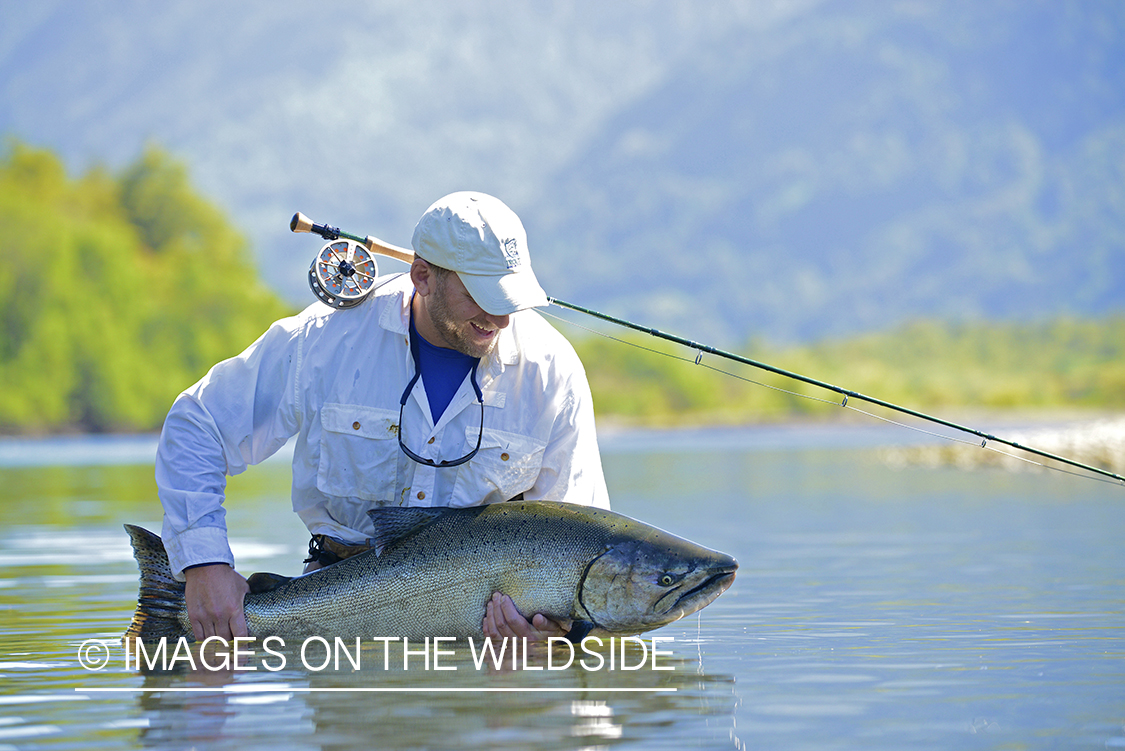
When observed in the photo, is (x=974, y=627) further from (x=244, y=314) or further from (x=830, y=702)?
(x=244, y=314)

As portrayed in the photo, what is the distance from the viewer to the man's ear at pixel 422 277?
14.8 feet

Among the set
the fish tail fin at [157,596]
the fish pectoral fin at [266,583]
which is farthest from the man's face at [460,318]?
the fish tail fin at [157,596]

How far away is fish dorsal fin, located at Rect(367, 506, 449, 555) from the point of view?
14.4 feet

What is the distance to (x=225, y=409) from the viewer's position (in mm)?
4500

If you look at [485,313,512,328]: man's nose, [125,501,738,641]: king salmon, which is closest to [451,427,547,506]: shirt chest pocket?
[125,501,738,641]: king salmon

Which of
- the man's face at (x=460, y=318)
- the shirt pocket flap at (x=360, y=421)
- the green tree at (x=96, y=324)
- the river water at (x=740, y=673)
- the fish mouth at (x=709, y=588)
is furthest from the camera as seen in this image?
the green tree at (x=96, y=324)

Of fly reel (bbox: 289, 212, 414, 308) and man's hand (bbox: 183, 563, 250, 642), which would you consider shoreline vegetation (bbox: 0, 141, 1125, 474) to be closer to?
fly reel (bbox: 289, 212, 414, 308)

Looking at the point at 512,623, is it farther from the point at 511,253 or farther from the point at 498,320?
the point at 511,253

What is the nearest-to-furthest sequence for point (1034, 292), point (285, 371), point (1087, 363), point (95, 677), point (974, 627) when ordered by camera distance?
point (95, 677) → point (285, 371) → point (974, 627) → point (1087, 363) → point (1034, 292)

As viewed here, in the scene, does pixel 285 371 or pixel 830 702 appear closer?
pixel 830 702

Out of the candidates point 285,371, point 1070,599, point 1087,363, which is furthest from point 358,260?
point 1087,363

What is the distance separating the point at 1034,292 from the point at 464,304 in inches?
6553

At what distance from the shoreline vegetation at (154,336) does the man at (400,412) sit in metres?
28.2

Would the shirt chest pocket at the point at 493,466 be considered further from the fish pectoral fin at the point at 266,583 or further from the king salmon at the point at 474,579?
the fish pectoral fin at the point at 266,583
